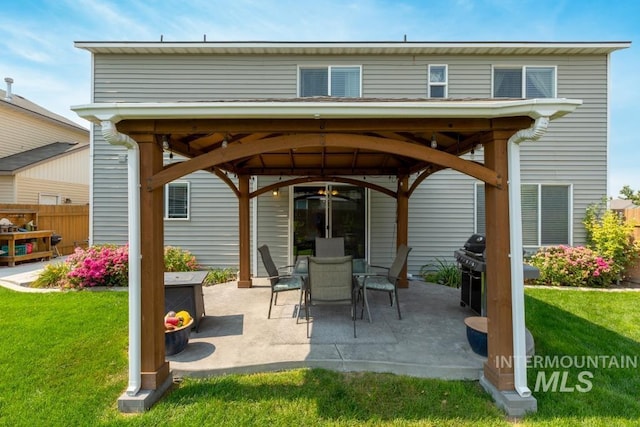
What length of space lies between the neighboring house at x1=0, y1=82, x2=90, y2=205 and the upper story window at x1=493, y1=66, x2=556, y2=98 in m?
15.0

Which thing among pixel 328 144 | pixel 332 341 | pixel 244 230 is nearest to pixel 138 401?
pixel 332 341

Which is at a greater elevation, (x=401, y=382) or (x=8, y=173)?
(x=8, y=173)

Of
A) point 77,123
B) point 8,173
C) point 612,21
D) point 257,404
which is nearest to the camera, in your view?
point 257,404

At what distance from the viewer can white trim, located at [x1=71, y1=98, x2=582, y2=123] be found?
2689 millimetres

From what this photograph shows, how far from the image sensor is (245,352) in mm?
3551

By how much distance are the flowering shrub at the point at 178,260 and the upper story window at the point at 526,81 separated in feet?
26.5

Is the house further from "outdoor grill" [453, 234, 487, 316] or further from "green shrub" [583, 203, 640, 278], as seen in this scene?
"outdoor grill" [453, 234, 487, 316]

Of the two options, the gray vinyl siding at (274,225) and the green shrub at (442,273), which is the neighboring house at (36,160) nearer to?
the gray vinyl siding at (274,225)

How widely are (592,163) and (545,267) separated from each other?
2821 mm

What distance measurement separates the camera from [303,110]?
276 centimetres

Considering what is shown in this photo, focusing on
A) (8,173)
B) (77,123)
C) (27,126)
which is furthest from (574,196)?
(77,123)

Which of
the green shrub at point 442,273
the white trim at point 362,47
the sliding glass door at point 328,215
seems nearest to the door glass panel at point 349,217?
the sliding glass door at point 328,215

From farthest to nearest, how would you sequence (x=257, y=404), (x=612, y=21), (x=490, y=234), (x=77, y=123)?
(x=77, y=123) → (x=612, y=21) → (x=490, y=234) → (x=257, y=404)

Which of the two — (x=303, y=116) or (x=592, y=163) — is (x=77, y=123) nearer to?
(x=303, y=116)
